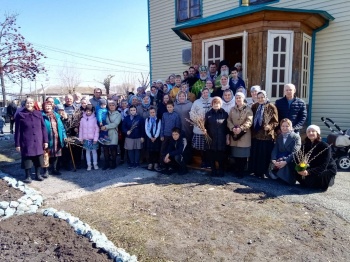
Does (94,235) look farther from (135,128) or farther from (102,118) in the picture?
(102,118)

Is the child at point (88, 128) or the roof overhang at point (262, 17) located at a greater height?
the roof overhang at point (262, 17)

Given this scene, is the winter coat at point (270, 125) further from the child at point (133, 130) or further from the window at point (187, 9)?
the window at point (187, 9)

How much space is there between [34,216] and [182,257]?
91.1 inches

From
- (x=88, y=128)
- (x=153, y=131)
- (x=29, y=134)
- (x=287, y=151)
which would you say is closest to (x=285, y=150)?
(x=287, y=151)

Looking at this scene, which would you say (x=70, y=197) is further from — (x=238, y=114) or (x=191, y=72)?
(x=191, y=72)

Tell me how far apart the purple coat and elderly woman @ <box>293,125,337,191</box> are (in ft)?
16.1

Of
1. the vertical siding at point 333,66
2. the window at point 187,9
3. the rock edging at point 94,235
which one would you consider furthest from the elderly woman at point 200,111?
the window at point 187,9

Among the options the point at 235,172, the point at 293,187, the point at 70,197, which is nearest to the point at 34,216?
the point at 70,197

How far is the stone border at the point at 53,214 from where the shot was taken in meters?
3.03

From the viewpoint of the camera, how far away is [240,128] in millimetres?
5340

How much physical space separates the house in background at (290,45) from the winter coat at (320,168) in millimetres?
2520

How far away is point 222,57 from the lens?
7.80 meters

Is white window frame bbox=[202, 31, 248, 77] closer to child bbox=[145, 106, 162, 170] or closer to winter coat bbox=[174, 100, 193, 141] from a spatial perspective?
winter coat bbox=[174, 100, 193, 141]

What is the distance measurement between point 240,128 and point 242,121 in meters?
0.16
